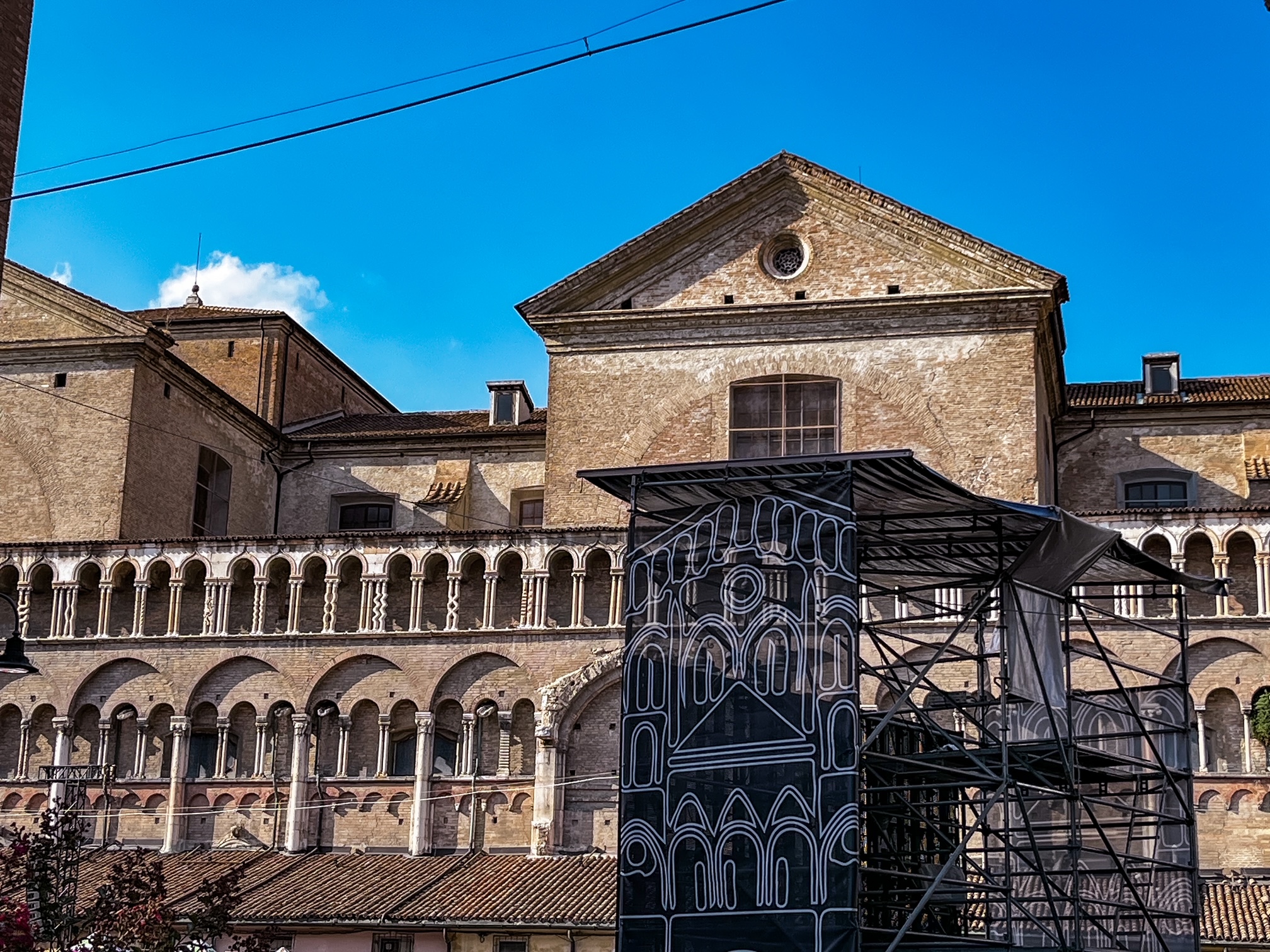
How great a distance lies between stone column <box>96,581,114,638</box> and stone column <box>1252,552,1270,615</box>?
19142 mm

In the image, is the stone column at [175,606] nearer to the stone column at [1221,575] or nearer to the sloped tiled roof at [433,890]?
the sloped tiled roof at [433,890]

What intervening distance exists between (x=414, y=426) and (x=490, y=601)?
9130 mm

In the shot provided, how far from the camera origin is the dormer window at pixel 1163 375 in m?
35.0

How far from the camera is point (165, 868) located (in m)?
29.5

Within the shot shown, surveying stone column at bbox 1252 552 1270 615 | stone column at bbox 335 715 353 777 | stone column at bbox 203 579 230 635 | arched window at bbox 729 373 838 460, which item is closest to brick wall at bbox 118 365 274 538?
stone column at bbox 203 579 230 635

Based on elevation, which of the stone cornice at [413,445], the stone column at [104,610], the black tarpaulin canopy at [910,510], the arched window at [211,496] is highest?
the stone cornice at [413,445]

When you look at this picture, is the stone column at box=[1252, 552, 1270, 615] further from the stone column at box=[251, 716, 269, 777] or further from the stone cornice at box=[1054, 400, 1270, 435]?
the stone column at box=[251, 716, 269, 777]

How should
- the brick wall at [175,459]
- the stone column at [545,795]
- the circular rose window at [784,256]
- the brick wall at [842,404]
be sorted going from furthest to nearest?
the brick wall at [175,459] → the circular rose window at [784,256] → the brick wall at [842,404] → the stone column at [545,795]

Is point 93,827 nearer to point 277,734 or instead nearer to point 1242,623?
point 277,734

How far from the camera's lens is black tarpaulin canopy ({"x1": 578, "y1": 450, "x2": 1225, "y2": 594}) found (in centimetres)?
1748

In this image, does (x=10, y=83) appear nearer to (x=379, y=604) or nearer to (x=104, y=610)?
(x=379, y=604)

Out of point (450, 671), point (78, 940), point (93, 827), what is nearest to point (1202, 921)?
point (450, 671)

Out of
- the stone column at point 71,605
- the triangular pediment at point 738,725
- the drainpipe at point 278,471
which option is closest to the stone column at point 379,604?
the stone column at point 71,605

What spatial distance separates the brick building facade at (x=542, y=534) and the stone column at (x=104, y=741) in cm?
5
